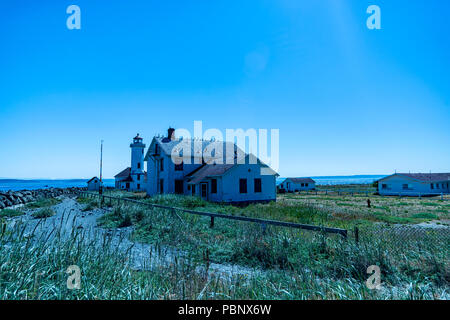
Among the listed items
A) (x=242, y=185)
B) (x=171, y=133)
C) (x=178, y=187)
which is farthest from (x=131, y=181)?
(x=242, y=185)

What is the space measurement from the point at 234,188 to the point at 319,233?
17935mm

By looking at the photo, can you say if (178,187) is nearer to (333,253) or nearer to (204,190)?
(204,190)

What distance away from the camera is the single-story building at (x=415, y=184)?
134 feet

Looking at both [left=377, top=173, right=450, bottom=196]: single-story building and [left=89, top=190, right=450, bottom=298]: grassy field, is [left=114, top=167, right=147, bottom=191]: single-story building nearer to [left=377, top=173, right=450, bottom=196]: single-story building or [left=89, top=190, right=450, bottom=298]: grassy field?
[left=89, top=190, right=450, bottom=298]: grassy field

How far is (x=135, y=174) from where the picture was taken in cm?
5300

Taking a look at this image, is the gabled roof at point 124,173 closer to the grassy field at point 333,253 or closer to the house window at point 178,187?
the house window at point 178,187

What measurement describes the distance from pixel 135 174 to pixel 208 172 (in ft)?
106

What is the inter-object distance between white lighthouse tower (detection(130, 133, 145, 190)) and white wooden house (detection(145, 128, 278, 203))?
55.9ft

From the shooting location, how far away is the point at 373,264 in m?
4.88

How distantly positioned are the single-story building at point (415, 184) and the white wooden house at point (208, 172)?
28.8 meters

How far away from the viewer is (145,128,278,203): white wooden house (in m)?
24.9
